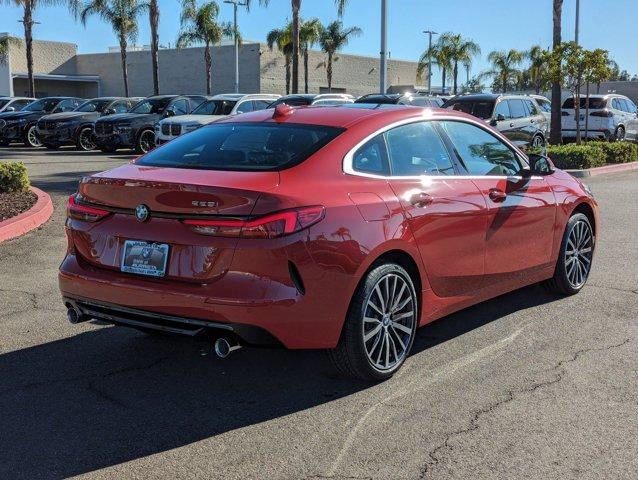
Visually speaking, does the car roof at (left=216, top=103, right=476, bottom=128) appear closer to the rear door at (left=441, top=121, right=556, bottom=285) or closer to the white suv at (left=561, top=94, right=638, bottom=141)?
the rear door at (left=441, top=121, right=556, bottom=285)

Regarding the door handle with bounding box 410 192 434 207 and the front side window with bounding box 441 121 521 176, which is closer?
the door handle with bounding box 410 192 434 207

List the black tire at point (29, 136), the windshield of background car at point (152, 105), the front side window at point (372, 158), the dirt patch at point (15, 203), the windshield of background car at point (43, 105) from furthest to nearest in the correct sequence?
the windshield of background car at point (43, 105), the black tire at point (29, 136), the windshield of background car at point (152, 105), the dirt patch at point (15, 203), the front side window at point (372, 158)

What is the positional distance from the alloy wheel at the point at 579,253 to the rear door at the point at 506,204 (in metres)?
0.42

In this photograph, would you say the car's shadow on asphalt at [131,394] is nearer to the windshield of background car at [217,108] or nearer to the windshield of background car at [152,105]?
the windshield of background car at [217,108]

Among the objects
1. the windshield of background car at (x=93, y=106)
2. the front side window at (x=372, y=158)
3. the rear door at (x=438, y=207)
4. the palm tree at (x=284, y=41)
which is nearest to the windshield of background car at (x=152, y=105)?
the windshield of background car at (x=93, y=106)

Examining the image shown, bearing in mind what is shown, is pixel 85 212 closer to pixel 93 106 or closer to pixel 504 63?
pixel 93 106

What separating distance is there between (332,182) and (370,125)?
694 millimetres

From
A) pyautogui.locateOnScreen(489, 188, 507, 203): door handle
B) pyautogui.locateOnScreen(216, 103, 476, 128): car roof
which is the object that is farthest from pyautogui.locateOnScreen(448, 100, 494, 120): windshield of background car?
pyautogui.locateOnScreen(216, 103, 476, 128): car roof

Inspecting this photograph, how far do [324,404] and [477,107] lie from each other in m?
16.0

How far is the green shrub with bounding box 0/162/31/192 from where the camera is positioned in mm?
10977

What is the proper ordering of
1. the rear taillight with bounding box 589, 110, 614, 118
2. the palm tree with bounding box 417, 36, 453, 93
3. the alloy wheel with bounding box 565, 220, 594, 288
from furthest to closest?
the palm tree with bounding box 417, 36, 453, 93 < the rear taillight with bounding box 589, 110, 614, 118 < the alloy wheel with bounding box 565, 220, 594, 288

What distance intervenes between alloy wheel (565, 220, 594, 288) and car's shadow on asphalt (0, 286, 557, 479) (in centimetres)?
140

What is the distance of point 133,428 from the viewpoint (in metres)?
4.00

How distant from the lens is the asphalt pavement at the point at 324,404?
364 centimetres
